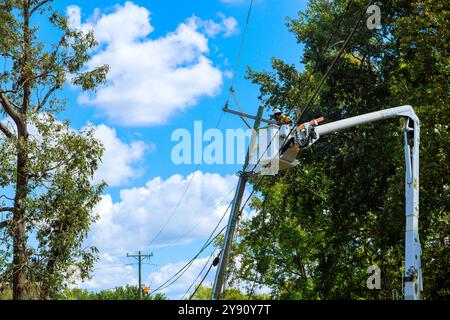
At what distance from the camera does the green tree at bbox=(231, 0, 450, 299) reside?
22312 mm

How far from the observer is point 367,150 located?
2658 centimetres

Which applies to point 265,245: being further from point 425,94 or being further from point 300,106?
point 425,94

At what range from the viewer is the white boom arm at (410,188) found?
9.41 m

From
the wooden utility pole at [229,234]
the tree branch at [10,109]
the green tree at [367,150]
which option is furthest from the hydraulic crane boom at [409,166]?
the tree branch at [10,109]

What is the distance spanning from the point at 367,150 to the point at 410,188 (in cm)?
1591

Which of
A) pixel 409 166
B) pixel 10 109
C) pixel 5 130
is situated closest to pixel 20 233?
pixel 5 130

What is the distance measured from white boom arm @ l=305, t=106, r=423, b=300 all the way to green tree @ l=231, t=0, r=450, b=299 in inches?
404

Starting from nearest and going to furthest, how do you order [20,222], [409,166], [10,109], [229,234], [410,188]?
[410,188]
[409,166]
[229,234]
[20,222]
[10,109]

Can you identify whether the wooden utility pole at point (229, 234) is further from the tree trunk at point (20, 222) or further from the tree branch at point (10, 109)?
the tree branch at point (10, 109)

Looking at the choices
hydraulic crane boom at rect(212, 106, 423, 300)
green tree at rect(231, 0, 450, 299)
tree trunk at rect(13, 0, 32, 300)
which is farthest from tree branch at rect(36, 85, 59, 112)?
hydraulic crane boom at rect(212, 106, 423, 300)

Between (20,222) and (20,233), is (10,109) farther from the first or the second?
(20,233)

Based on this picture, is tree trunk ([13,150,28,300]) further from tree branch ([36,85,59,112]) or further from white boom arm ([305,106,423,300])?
white boom arm ([305,106,423,300])
